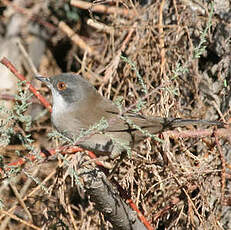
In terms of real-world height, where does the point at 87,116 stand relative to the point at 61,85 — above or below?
below

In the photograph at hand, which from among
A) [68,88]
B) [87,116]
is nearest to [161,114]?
[87,116]

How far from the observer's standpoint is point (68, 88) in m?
3.56

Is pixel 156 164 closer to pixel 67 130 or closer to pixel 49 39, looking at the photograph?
pixel 67 130

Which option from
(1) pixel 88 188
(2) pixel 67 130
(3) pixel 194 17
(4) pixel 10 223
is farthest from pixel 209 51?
(4) pixel 10 223

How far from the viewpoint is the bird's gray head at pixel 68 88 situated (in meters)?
3.52

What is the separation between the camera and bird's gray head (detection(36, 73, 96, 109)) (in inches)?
139

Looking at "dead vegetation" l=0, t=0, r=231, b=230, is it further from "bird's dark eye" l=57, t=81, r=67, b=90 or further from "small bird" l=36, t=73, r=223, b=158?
"bird's dark eye" l=57, t=81, r=67, b=90

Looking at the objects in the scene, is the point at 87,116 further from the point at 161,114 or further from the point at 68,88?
the point at 161,114

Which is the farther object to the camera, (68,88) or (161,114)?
(68,88)

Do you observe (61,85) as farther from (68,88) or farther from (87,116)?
(87,116)

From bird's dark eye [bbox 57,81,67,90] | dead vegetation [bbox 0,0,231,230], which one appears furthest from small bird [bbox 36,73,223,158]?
dead vegetation [bbox 0,0,231,230]

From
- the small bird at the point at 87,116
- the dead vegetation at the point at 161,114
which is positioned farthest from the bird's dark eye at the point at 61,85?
the dead vegetation at the point at 161,114

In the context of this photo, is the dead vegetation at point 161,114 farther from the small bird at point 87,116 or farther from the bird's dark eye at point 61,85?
A: the bird's dark eye at point 61,85

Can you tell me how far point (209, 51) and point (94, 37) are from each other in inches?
62.5
